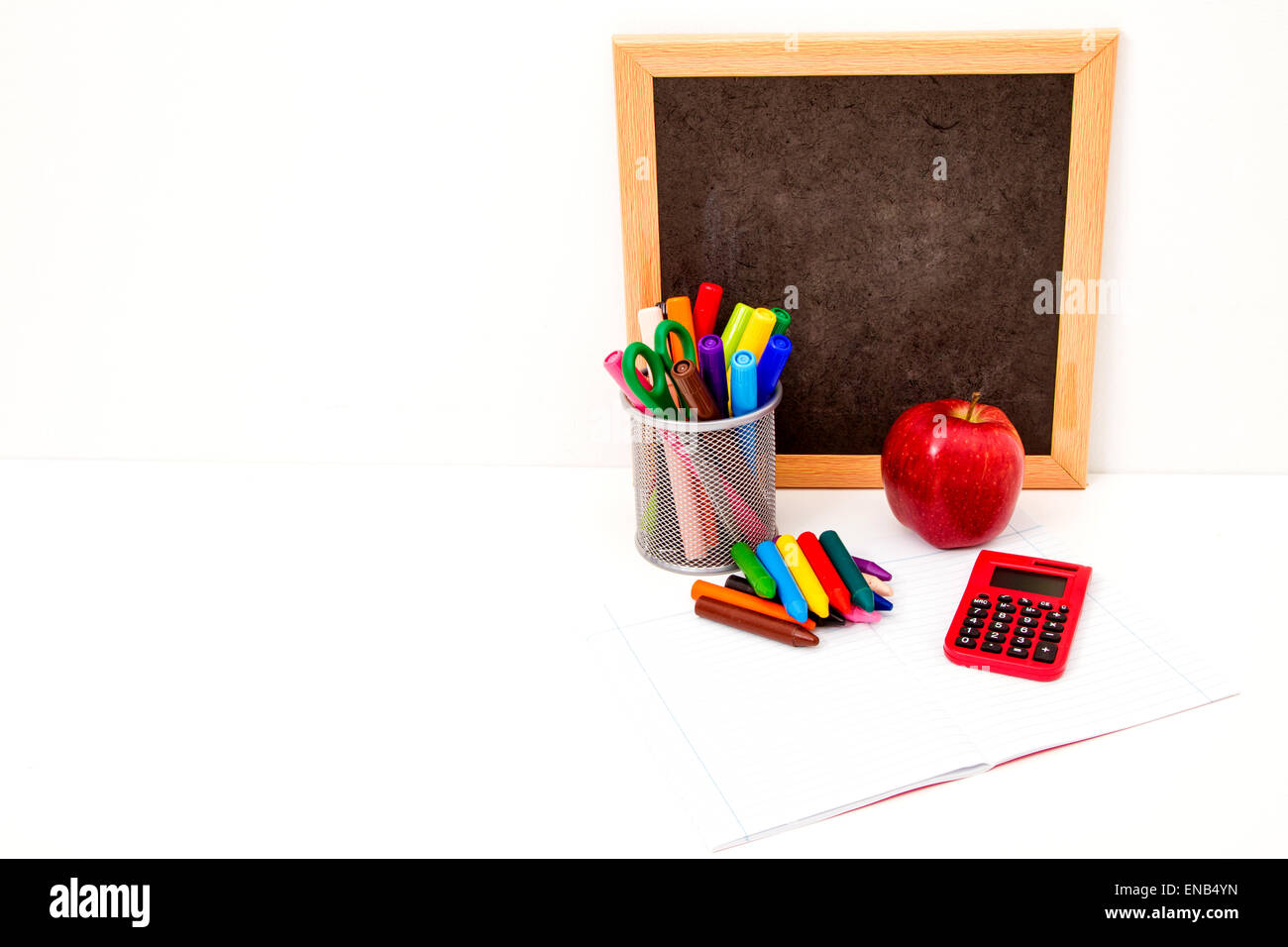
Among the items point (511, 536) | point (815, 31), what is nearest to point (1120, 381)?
point (815, 31)

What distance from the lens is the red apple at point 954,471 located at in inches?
32.5

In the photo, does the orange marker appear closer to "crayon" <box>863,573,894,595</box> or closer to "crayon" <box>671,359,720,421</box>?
"crayon" <box>671,359,720,421</box>

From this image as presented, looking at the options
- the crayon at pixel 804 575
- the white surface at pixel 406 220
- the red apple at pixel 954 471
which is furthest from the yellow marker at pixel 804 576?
the white surface at pixel 406 220

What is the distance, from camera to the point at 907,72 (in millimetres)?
841

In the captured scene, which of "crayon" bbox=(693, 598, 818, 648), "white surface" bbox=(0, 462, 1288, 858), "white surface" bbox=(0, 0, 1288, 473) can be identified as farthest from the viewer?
"white surface" bbox=(0, 0, 1288, 473)

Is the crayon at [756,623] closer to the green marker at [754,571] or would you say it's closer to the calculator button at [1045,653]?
the green marker at [754,571]

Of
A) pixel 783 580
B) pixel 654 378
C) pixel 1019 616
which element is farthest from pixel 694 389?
pixel 1019 616

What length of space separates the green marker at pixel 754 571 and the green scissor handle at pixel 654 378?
0.35ft

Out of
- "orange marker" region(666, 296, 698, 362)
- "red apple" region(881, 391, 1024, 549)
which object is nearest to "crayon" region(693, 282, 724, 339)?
"orange marker" region(666, 296, 698, 362)

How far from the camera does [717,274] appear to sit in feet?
3.00

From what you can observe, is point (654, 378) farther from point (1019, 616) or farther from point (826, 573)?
point (1019, 616)

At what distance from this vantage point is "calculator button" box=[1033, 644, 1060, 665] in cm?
72

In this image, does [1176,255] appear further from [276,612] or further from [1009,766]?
[276,612]

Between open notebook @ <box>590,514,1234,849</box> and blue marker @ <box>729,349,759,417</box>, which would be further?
blue marker @ <box>729,349,759,417</box>
